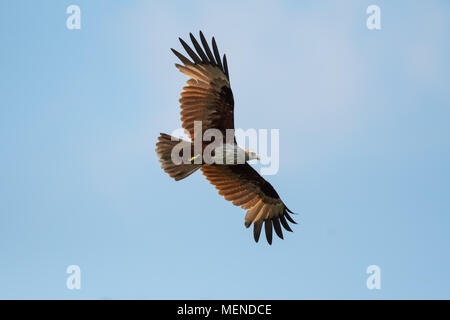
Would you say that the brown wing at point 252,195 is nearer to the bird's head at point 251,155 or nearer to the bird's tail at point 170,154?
the bird's head at point 251,155

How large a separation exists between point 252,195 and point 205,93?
Answer: 83.6 inches

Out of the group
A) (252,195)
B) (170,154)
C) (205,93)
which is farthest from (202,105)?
(252,195)

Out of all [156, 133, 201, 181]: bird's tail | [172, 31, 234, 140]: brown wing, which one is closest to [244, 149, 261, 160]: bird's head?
[172, 31, 234, 140]: brown wing

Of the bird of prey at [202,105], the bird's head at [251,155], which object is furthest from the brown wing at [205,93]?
the bird's head at [251,155]

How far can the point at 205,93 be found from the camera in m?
9.83

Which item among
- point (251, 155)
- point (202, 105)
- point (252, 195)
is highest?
point (202, 105)

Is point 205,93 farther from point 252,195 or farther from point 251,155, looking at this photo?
point 252,195

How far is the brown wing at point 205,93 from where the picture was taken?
9.81m

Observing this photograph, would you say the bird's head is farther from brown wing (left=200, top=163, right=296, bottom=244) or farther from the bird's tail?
the bird's tail

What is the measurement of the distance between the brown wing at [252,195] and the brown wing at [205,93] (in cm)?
101

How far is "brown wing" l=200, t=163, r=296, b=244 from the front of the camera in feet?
34.9

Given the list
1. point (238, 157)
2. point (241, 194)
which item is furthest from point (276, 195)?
point (238, 157)
